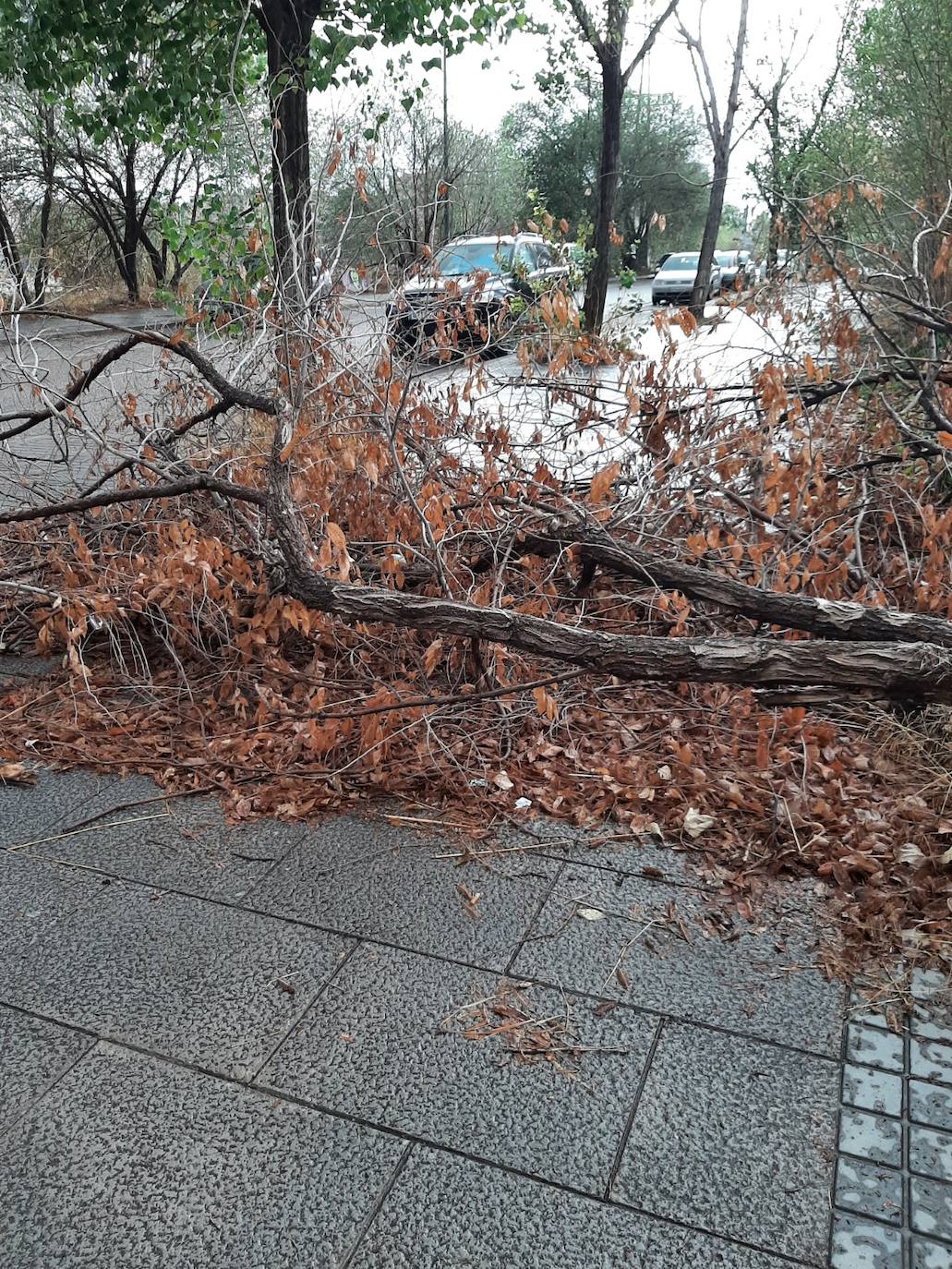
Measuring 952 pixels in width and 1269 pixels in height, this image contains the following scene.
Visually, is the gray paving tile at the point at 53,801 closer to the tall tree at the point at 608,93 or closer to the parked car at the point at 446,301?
the parked car at the point at 446,301

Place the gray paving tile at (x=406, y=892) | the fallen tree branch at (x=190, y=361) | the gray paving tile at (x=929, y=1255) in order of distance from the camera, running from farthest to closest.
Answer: the fallen tree branch at (x=190, y=361) → the gray paving tile at (x=406, y=892) → the gray paving tile at (x=929, y=1255)

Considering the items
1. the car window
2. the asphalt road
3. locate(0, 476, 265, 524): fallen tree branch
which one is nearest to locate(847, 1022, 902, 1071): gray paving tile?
locate(0, 476, 265, 524): fallen tree branch

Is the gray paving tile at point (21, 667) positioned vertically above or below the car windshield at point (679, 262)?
below

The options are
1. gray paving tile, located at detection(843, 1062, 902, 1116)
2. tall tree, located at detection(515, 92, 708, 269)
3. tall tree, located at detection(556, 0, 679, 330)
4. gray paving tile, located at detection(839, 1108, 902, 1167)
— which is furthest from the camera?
tall tree, located at detection(515, 92, 708, 269)

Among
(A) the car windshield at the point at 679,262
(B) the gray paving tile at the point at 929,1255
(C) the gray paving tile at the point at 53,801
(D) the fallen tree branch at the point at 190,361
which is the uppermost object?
(A) the car windshield at the point at 679,262

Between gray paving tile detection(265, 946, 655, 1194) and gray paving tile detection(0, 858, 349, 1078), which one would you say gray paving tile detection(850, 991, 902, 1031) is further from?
gray paving tile detection(0, 858, 349, 1078)

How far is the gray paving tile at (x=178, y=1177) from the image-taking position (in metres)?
1.91

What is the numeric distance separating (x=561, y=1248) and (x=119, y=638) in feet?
12.3

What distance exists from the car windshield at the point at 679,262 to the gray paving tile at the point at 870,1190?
107ft

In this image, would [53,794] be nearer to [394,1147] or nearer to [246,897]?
[246,897]

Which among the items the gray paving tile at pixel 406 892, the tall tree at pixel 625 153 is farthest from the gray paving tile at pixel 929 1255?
the tall tree at pixel 625 153

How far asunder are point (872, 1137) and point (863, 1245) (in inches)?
10.8

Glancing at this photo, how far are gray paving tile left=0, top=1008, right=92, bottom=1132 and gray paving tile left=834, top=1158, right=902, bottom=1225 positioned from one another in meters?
1.75

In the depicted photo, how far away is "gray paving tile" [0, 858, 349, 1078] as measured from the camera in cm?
246
